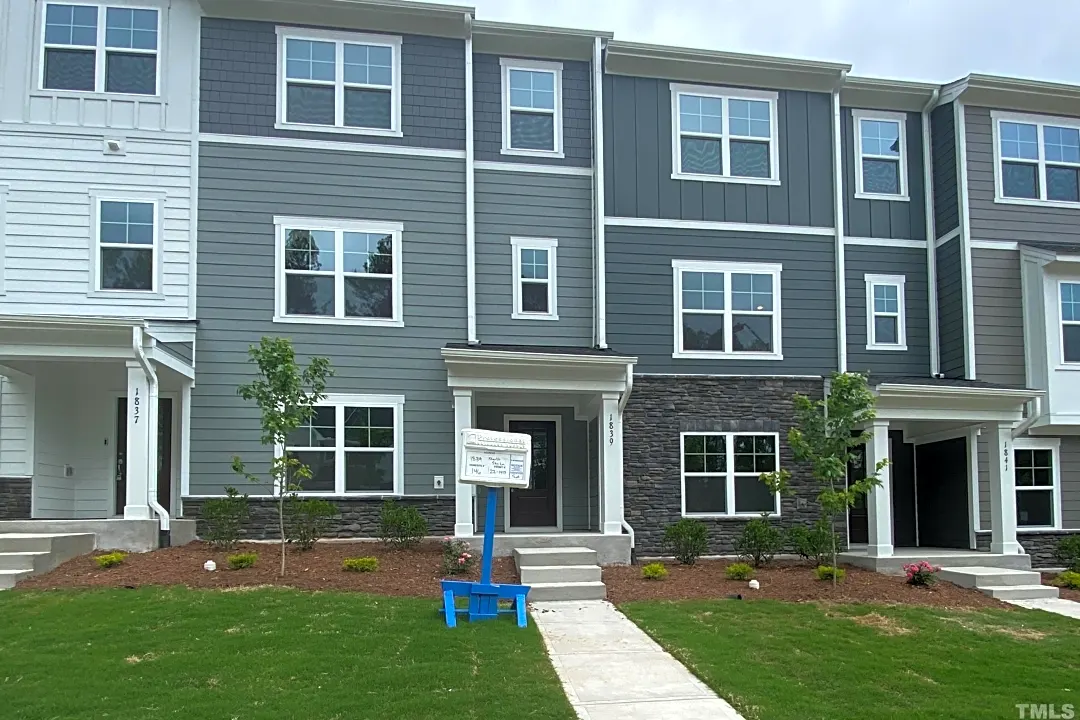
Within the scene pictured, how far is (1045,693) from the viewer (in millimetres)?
7414

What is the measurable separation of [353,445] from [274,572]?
324cm

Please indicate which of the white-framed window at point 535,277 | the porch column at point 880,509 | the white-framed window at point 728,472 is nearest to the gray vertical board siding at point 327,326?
the white-framed window at point 535,277

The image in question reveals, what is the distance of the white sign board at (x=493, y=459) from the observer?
30.8 ft

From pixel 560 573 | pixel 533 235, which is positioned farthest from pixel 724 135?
pixel 560 573

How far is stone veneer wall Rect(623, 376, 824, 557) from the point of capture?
1485cm

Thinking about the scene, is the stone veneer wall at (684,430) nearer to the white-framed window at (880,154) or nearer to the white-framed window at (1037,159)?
the white-framed window at (880,154)

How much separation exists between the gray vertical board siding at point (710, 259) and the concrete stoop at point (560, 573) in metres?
3.89

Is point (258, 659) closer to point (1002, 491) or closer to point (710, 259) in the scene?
point (710, 259)

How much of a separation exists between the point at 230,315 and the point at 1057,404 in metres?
13.1

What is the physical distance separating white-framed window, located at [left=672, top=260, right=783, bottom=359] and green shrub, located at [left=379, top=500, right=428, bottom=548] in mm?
5091

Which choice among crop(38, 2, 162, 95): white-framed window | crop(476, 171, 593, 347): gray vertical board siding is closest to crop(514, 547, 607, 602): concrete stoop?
crop(476, 171, 593, 347): gray vertical board siding

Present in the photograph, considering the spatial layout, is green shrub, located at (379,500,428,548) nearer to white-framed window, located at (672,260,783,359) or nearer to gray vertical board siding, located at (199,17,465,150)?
white-framed window, located at (672,260,783,359)

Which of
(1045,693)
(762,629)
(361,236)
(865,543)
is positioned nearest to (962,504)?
(865,543)

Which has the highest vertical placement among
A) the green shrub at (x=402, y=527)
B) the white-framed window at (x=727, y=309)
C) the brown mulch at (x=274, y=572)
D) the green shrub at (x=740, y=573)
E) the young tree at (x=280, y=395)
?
the white-framed window at (x=727, y=309)
